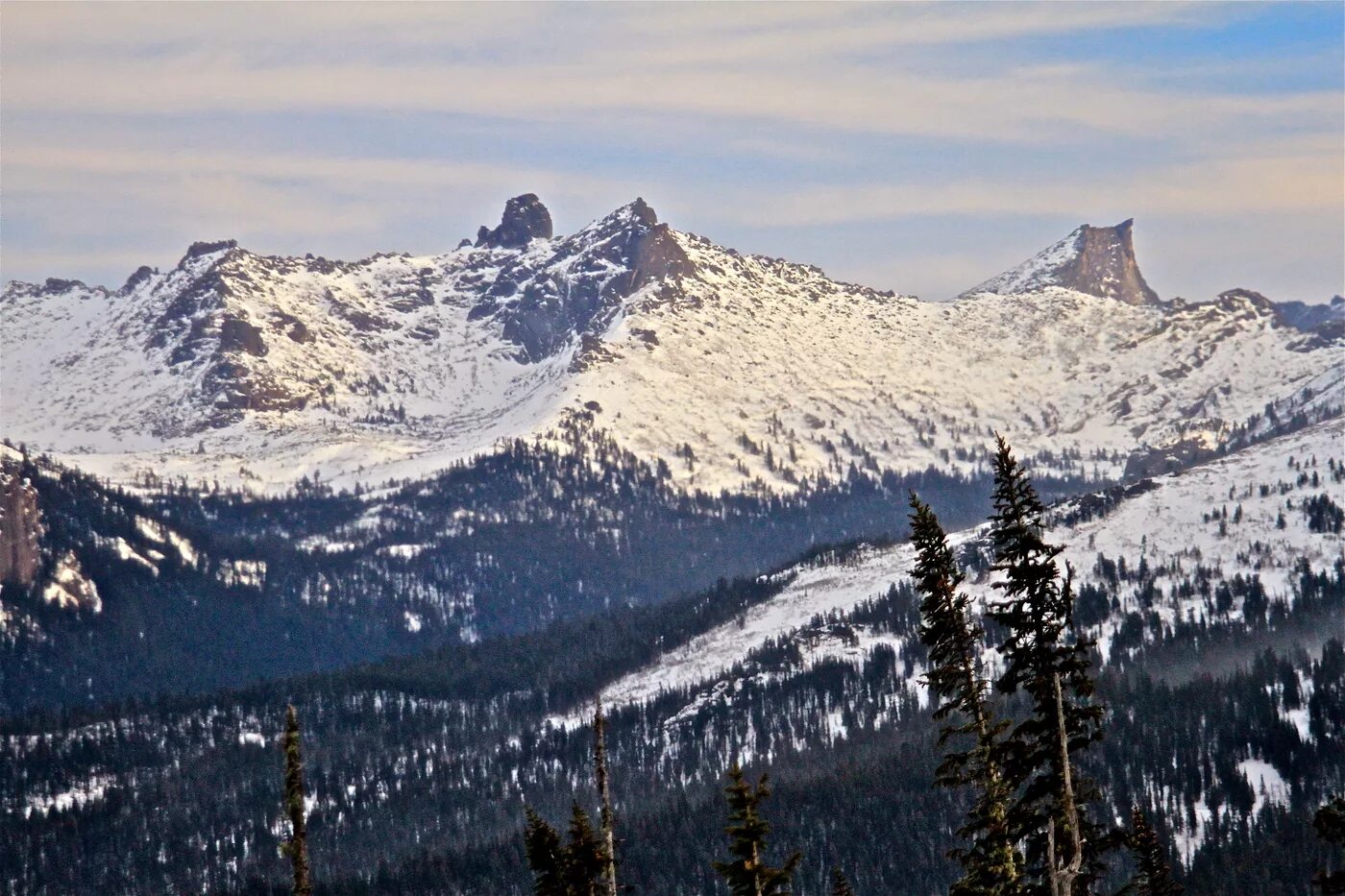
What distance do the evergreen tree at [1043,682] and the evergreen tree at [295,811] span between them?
73.8ft

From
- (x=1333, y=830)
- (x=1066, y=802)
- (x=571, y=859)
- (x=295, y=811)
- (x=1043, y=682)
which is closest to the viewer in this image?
(x=1043, y=682)

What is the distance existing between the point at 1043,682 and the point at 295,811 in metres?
24.1

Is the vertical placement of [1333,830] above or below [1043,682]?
below

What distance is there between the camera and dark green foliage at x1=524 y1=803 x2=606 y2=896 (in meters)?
81.8

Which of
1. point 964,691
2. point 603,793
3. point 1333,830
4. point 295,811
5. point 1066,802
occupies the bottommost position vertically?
point 1333,830

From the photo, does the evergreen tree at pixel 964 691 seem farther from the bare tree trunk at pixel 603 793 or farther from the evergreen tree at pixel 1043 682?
the bare tree trunk at pixel 603 793

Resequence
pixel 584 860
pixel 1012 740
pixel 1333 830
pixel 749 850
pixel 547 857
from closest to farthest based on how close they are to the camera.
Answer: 1. pixel 1012 740
2. pixel 749 850
3. pixel 1333 830
4. pixel 584 860
5. pixel 547 857

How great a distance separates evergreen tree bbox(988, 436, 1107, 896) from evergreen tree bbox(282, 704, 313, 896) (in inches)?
885

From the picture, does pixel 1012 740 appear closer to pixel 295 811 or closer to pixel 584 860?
pixel 584 860

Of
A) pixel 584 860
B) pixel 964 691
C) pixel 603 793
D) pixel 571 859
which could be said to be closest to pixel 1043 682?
pixel 964 691

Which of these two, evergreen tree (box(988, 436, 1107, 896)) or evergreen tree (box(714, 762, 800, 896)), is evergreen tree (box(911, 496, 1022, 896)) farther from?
evergreen tree (box(714, 762, 800, 896))

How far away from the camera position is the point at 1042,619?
63656 mm

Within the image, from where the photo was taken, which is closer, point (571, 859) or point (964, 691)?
point (964, 691)

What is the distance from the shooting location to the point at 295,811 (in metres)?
65.0
